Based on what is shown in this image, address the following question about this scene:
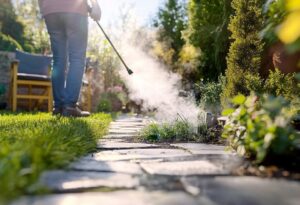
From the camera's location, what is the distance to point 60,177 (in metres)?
1.35

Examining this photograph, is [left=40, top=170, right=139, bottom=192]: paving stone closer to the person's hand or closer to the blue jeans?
the blue jeans

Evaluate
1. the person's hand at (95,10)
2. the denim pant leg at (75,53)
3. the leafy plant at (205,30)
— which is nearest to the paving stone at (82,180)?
the denim pant leg at (75,53)

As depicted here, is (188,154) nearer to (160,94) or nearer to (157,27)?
(160,94)

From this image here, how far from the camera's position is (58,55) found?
3963 millimetres

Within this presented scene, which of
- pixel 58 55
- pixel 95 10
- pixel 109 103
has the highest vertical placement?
pixel 95 10

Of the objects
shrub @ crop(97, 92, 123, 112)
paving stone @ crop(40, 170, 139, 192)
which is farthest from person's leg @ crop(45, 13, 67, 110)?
shrub @ crop(97, 92, 123, 112)

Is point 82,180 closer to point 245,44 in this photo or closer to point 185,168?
point 185,168

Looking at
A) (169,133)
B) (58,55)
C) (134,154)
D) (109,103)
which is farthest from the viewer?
(109,103)

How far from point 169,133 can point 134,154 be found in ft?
3.11

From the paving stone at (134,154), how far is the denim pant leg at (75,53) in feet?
5.90

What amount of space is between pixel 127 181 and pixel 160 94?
11.8 ft

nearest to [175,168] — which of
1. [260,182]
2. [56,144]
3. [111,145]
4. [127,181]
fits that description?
[127,181]

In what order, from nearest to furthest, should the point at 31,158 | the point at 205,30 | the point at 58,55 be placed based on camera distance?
the point at 31,158
the point at 58,55
the point at 205,30

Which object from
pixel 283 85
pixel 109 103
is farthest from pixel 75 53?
pixel 109 103
